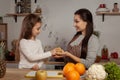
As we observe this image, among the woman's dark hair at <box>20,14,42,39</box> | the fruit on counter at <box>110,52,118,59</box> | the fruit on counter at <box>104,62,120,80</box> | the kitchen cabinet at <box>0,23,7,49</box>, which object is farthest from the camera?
the kitchen cabinet at <box>0,23,7,49</box>

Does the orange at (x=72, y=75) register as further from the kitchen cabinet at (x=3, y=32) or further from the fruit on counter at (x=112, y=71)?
the kitchen cabinet at (x=3, y=32)

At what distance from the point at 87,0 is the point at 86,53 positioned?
2.20 m

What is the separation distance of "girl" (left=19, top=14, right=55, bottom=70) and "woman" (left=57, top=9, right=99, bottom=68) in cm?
24

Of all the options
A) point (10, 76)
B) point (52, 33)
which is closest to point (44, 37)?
point (52, 33)

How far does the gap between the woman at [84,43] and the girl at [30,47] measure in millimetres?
242

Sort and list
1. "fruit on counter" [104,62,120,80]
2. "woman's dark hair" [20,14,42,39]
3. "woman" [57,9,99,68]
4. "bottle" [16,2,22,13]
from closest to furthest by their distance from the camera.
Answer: "fruit on counter" [104,62,120,80] → "woman" [57,9,99,68] → "woman's dark hair" [20,14,42,39] → "bottle" [16,2,22,13]

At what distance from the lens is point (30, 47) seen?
8.17 feet

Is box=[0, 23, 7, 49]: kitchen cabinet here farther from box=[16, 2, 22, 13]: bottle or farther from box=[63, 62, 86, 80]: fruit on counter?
box=[63, 62, 86, 80]: fruit on counter

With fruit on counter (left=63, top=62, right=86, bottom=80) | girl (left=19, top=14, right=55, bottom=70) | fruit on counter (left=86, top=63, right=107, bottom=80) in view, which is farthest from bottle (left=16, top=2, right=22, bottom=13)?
fruit on counter (left=86, top=63, right=107, bottom=80)

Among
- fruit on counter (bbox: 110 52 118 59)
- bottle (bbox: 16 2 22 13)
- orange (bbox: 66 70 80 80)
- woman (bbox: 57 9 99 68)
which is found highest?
bottle (bbox: 16 2 22 13)

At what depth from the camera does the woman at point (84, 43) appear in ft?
7.69

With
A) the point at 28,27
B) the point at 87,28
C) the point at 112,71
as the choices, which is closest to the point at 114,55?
the point at 87,28

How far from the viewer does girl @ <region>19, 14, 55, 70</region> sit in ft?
7.83

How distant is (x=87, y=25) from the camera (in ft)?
8.21
